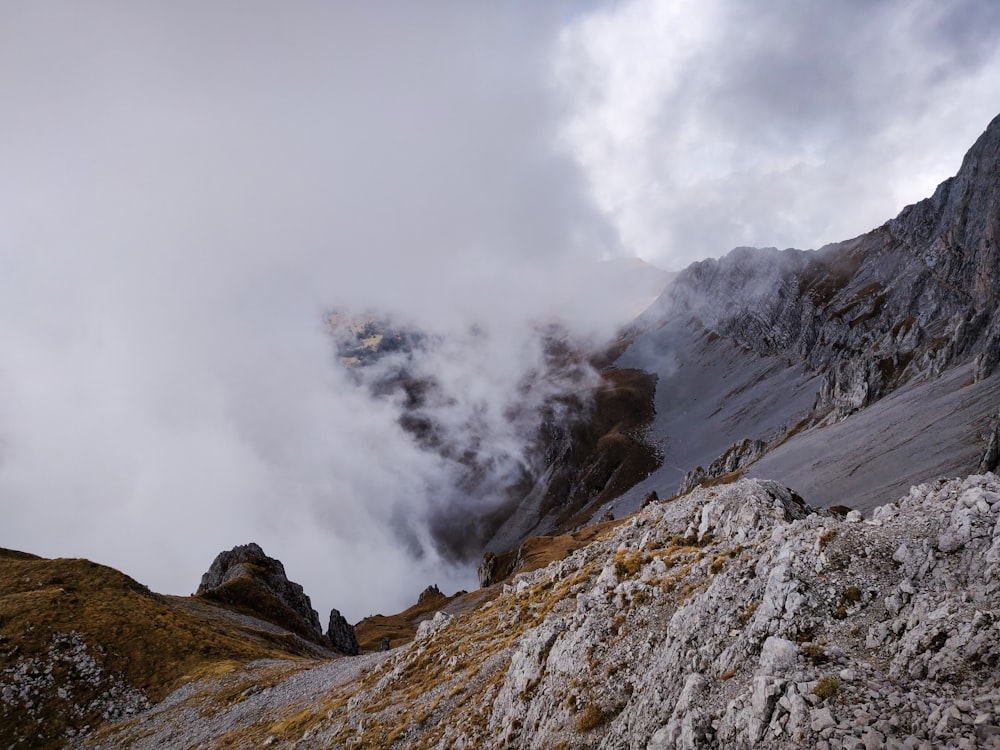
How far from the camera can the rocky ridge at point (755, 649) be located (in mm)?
12484

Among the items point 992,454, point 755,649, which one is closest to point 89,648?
point 755,649

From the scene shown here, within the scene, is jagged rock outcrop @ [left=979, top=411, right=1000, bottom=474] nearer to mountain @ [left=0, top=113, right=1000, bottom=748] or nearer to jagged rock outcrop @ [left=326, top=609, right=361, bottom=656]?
mountain @ [left=0, top=113, right=1000, bottom=748]

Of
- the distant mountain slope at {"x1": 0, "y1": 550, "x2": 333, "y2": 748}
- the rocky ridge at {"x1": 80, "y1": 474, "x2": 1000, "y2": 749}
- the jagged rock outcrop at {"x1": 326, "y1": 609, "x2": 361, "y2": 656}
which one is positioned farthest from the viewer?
the jagged rock outcrop at {"x1": 326, "y1": 609, "x2": 361, "y2": 656}

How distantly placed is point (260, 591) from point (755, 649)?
116 metres

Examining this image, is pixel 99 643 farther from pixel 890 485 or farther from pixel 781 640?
pixel 890 485

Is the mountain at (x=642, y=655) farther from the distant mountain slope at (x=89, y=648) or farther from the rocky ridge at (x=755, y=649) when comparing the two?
the distant mountain slope at (x=89, y=648)

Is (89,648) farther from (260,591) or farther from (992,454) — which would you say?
(992,454)

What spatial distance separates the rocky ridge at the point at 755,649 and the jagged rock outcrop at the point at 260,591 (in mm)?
79600

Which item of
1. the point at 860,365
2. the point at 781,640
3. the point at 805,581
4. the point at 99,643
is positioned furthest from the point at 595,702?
the point at 860,365

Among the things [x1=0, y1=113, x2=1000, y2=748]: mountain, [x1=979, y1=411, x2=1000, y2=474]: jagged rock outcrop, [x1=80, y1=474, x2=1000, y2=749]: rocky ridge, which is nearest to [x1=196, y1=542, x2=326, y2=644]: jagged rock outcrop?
[x1=0, y1=113, x2=1000, y2=748]: mountain

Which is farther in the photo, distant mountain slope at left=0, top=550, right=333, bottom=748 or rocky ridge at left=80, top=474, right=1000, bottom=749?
distant mountain slope at left=0, top=550, right=333, bottom=748

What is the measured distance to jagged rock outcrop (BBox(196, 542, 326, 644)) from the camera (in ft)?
341

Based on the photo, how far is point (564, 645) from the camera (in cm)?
2466

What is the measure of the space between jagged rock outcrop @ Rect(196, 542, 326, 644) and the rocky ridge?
79.6 m
